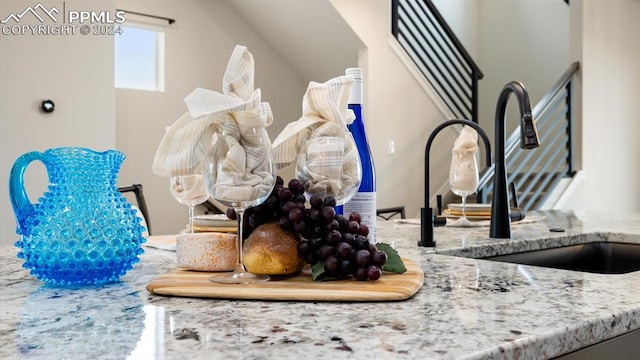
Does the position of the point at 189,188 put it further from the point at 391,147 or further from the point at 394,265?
the point at 391,147

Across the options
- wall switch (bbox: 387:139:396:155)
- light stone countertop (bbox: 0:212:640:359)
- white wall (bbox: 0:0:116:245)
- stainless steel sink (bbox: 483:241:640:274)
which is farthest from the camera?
wall switch (bbox: 387:139:396:155)

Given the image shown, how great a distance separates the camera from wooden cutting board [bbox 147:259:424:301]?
0.79 meters

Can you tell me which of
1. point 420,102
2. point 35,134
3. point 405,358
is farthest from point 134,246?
point 420,102

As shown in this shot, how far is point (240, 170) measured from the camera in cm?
84

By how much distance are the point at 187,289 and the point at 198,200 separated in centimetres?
66

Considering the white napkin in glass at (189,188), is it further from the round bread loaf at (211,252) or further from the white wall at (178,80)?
the white wall at (178,80)

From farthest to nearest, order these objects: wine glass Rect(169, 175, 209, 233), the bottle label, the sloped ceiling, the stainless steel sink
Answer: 1. the sloped ceiling
2. the stainless steel sink
3. wine glass Rect(169, 175, 209, 233)
4. the bottle label

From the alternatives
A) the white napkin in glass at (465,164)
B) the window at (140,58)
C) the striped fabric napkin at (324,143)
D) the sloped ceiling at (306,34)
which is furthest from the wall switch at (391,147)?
the striped fabric napkin at (324,143)

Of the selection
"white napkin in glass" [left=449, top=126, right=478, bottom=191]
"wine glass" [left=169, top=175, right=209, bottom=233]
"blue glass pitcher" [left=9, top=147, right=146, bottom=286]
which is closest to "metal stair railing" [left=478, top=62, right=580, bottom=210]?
"white napkin in glass" [left=449, top=126, right=478, bottom=191]

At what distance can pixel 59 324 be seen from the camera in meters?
0.67

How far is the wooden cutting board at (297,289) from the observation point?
2.60ft

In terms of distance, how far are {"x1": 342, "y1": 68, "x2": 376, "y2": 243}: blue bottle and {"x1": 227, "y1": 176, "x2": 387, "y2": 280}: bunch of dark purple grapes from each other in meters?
0.13

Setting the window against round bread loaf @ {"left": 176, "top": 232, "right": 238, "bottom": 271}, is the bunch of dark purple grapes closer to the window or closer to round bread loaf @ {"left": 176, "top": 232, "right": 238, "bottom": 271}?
round bread loaf @ {"left": 176, "top": 232, "right": 238, "bottom": 271}

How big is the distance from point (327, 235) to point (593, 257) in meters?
1.26
